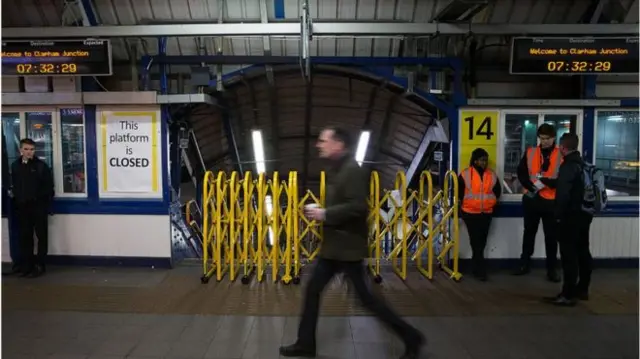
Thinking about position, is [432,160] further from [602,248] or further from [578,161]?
[578,161]

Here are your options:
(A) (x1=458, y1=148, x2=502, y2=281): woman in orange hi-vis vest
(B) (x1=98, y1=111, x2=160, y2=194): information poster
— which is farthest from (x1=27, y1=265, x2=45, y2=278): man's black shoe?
(A) (x1=458, y1=148, x2=502, y2=281): woman in orange hi-vis vest

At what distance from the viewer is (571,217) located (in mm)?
5113

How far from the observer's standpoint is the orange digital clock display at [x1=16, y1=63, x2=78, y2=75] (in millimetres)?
6086

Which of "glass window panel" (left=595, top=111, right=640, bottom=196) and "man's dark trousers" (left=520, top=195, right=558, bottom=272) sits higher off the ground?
"glass window panel" (left=595, top=111, right=640, bottom=196)

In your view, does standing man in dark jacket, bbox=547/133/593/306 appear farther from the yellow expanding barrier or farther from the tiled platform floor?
the yellow expanding barrier

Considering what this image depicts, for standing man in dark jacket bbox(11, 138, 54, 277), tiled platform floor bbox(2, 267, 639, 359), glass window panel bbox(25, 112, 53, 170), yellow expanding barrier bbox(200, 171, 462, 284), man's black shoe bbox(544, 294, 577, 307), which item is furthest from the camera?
glass window panel bbox(25, 112, 53, 170)

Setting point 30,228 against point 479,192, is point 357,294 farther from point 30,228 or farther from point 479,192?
point 30,228

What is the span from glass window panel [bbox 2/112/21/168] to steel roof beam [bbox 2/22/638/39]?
1573mm

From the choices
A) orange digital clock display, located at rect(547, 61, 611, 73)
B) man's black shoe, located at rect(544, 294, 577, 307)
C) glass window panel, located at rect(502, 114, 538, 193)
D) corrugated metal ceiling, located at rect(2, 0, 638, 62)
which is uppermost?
corrugated metal ceiling, located at rect(2, 0, 638, 62)

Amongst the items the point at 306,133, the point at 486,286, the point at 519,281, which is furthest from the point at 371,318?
the point at 306,133

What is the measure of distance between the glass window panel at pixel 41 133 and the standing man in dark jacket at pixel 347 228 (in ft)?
15.8

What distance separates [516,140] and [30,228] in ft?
21.2

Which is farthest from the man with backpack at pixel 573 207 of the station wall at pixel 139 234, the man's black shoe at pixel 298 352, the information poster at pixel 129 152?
the information poster at pixel 129 152

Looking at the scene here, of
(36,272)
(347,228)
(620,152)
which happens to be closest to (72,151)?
(36,272)
